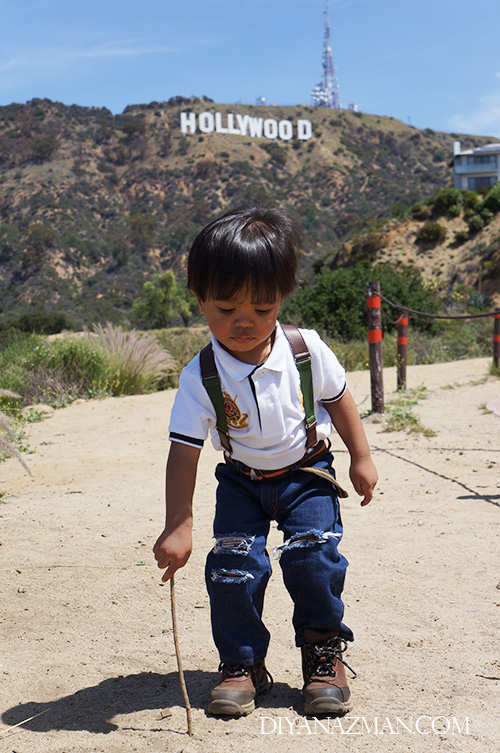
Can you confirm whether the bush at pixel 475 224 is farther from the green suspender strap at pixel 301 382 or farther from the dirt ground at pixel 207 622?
the green suspender strap at pixel 301 382

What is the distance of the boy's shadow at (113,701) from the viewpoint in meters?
2.05

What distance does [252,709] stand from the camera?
207cm

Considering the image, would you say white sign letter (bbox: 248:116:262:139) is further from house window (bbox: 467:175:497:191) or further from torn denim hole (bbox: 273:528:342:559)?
torn denim hole (bbox: 273:528:342:559)

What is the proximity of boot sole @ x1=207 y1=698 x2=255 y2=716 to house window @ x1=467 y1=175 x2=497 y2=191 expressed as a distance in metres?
58.5

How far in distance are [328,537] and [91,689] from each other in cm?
92

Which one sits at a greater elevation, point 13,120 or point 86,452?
point 13,120

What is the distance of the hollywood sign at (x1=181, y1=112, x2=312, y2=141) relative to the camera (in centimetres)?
8431

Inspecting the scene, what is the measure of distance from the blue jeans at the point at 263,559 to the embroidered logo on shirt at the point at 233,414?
177 mm

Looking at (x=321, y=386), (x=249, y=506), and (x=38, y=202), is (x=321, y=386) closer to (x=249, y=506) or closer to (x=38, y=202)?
(x=249, y=506)

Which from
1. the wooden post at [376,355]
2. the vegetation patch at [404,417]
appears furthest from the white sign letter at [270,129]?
the wooden post at [376,355]

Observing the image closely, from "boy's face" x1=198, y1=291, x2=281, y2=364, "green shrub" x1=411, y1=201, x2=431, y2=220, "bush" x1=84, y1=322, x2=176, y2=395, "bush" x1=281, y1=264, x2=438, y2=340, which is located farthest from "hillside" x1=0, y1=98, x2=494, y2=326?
"boy's face" x1=198, y1=291, x2=281, y2=364

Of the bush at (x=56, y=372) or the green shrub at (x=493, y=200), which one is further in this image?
the green shrub at (x=493, y=200)

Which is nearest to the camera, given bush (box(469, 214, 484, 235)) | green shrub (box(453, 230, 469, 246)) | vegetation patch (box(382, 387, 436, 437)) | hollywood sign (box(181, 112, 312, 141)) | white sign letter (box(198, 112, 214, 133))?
vegetation patch (box(382, 387, 436, 437))

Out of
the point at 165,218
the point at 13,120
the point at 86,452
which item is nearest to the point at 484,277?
the point at 86,452
